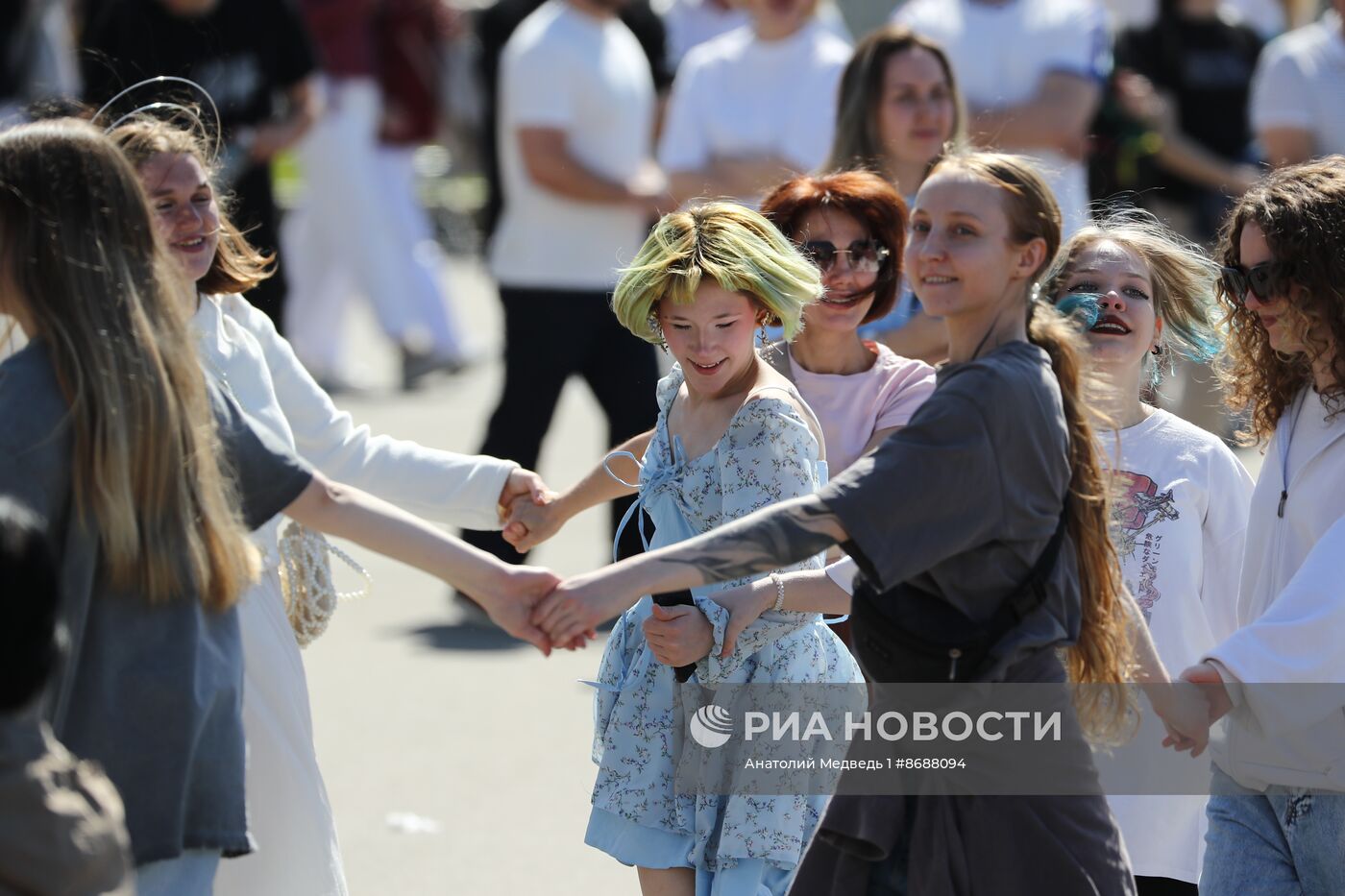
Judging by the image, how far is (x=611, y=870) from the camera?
16.0 ft

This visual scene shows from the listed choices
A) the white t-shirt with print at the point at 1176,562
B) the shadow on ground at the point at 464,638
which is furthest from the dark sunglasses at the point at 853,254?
the shadow on ground at the point at 464,638

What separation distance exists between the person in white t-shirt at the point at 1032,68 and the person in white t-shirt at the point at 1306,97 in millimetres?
1721

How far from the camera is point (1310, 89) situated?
807 cm

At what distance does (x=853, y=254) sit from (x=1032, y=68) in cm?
287

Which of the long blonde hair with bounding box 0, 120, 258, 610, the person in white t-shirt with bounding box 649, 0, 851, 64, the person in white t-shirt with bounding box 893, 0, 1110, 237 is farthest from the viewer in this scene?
the person in white t-shirt with bounding box 649, 0, 851, 64

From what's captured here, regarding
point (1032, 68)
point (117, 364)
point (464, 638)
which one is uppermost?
point (1032, 68)

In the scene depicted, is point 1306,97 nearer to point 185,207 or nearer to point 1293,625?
point 1293,625

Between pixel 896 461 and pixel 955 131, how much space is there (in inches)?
106

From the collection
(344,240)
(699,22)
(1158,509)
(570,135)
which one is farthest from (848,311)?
(344,240)

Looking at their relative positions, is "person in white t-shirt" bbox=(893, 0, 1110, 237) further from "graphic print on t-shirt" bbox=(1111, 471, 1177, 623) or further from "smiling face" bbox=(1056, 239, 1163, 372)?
"graphic print on t-shirt" bbox=(1111, 471, 1177, 623)

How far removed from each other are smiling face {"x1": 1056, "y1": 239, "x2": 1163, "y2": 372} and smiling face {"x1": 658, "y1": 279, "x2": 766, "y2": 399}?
2.10ft

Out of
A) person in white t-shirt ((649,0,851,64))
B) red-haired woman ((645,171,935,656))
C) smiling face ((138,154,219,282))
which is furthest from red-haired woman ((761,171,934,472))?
person in white t-shirt ((649,0,851,64))

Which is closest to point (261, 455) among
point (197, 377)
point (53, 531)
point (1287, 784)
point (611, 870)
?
point (197, 377)

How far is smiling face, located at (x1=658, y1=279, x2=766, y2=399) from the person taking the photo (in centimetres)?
350
